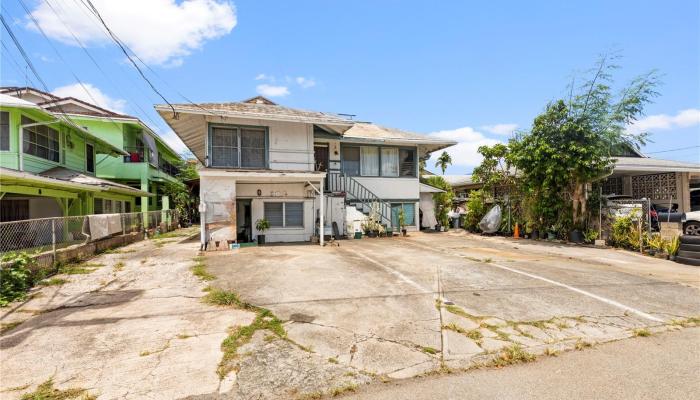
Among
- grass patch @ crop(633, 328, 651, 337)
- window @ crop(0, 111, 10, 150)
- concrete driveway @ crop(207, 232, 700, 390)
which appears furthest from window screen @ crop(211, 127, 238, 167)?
grass patch @ crop(633, 328, 651, 337)

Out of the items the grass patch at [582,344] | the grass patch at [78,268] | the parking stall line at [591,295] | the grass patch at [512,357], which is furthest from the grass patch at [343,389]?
the grass patch at [78,268]

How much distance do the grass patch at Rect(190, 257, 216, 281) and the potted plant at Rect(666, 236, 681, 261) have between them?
13.7 meters

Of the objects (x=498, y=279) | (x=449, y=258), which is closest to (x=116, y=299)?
(x=498, y=279)

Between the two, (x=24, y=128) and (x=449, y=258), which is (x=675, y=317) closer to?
(x=449, y=258)

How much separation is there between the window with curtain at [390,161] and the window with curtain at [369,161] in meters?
0.43

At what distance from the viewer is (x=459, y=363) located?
3.48 m

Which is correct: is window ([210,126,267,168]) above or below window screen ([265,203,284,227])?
above

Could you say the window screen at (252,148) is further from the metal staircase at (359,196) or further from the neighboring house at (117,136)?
the neighboring house at (117,136)

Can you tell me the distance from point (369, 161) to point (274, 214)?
6.50 metres

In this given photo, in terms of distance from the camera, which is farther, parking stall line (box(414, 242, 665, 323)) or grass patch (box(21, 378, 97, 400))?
parking stall line (box(414, 242, 665, 323))

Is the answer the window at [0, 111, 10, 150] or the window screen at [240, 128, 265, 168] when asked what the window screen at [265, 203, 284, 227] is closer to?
the window screen at [240, 128, 265, 168]

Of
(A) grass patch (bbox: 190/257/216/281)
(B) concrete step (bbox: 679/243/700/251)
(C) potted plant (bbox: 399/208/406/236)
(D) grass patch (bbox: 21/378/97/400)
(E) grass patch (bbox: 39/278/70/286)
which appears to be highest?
(C) potted plant (bbox: 399/208/406/236)

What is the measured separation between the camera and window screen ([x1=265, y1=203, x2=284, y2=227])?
13.8m

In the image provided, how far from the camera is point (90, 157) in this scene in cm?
1792
